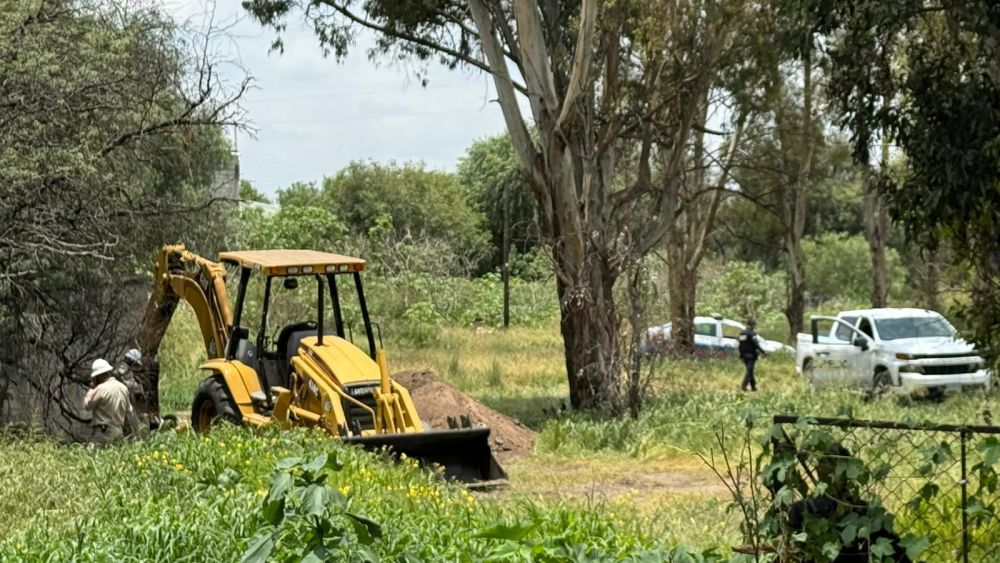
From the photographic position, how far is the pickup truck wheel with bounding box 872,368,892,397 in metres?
23.3

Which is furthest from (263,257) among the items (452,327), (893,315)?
(452,327)

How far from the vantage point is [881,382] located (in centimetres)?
2394

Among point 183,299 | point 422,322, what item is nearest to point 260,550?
point 183,299

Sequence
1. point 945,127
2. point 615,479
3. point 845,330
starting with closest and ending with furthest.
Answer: point 945,127
point 615,479
point 845,330

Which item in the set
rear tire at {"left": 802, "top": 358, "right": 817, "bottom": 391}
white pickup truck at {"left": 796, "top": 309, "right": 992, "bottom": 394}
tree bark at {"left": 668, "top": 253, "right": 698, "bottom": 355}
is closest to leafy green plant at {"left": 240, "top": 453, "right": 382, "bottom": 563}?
white pickup truck at {"left": 796, "top": 309, "right": 992, "bottom": 394}

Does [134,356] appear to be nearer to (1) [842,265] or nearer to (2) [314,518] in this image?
(2) [314,518]

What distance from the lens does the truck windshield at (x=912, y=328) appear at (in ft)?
79.8

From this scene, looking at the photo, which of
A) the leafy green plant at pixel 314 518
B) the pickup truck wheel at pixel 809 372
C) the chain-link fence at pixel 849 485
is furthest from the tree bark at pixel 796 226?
the leafy green plant at pixel 314 518

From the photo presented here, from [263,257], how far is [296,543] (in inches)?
376

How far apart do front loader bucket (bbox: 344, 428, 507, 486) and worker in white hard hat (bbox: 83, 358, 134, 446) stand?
10.6ft

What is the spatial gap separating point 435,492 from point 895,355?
1510 cm

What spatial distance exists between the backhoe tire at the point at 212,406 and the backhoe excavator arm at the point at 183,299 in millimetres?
822

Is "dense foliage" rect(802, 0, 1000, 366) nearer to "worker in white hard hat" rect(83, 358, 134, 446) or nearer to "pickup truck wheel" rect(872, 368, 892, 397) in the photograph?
"worker in white hard hat" rect(83, 358, 134, 446)

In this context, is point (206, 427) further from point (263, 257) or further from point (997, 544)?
point (997, 544)
